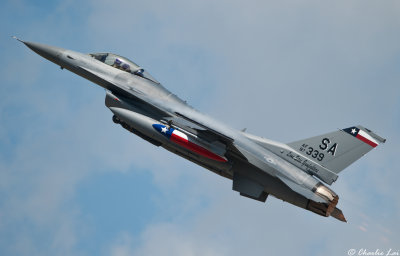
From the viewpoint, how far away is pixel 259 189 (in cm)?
1950

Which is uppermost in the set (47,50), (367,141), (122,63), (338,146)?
(367,141)

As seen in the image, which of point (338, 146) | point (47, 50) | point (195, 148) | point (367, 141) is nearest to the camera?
point (195, 148)

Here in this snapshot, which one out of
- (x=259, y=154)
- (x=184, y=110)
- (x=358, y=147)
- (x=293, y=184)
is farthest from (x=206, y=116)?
(x=358, y=147)

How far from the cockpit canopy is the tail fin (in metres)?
5.75

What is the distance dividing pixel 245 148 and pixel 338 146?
3.07 m

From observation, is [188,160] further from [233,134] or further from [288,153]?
[288,153]

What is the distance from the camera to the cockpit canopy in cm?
2111

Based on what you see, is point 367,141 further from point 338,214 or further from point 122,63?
point 122,63

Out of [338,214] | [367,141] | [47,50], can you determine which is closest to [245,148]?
[338,214]

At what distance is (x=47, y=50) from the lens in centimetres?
2123

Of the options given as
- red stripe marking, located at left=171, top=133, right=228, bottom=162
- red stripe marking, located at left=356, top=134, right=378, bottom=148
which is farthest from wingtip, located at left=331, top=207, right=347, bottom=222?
red stripe marking, located at left=171, top=133, right=228, bottom=162

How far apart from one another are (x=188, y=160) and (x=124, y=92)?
10.4ft

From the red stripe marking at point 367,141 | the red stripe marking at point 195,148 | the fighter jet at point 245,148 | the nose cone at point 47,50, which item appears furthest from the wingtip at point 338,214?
the nose cone at point 47,50

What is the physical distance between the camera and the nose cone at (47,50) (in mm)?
21141
